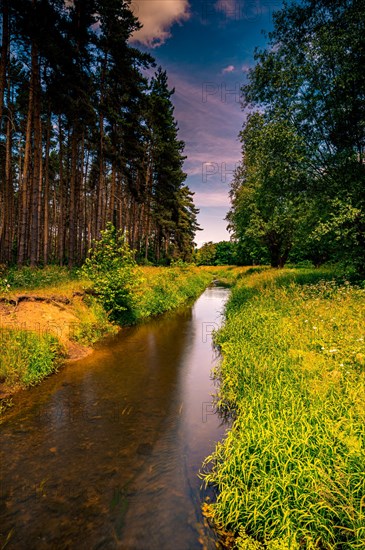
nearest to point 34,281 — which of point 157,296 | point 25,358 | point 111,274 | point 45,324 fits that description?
point 111,274

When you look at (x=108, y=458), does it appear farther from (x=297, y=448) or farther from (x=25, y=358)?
(x=25, y=358)

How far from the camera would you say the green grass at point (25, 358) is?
624 cm

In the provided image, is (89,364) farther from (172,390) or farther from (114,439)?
(114,439)

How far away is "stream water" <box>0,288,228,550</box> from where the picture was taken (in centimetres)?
314

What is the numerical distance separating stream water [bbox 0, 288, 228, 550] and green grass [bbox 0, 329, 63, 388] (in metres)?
0.35

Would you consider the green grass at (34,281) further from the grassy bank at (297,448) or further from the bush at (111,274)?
the grassy bank at (297,448)

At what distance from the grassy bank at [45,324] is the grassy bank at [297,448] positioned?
4.91m

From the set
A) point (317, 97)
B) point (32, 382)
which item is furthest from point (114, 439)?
point (317, 97)

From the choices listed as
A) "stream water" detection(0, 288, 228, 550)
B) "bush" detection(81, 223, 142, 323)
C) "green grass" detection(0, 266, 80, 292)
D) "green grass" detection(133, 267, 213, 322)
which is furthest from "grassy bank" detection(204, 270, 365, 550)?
"green grass" detection(0, 266, 80, 292)

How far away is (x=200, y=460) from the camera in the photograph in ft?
14.2

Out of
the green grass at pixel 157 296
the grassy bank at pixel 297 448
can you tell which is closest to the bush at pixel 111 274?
the green grass at pixel 157 296

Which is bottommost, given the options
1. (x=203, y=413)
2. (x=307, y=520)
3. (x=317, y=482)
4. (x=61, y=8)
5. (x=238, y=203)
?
(x=203, y=413)

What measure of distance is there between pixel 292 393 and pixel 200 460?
6.27 ft

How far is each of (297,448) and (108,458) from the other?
2.93 meters
